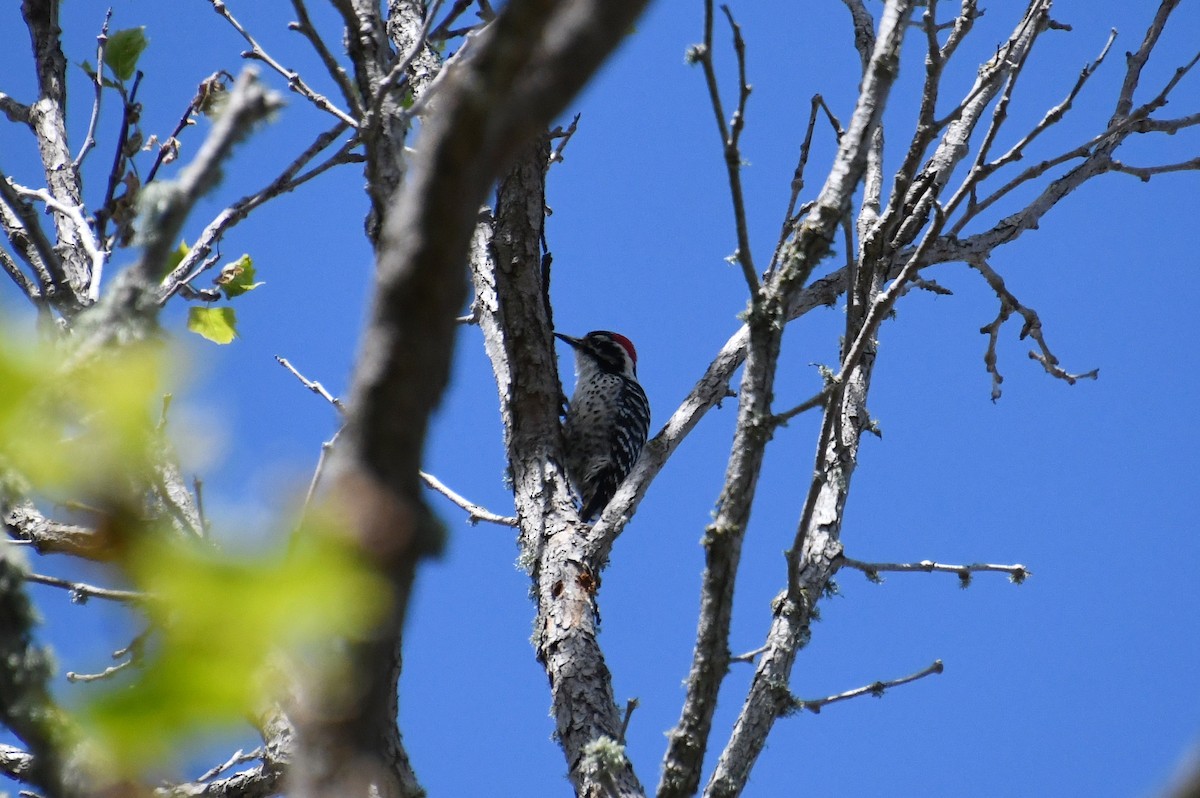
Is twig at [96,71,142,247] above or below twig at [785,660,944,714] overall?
above

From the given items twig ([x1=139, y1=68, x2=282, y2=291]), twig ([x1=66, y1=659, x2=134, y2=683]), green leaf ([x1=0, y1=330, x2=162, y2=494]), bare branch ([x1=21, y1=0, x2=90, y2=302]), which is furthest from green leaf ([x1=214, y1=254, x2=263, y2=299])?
green leaf ([x1=0, y1=330, x2=162, y2=494])

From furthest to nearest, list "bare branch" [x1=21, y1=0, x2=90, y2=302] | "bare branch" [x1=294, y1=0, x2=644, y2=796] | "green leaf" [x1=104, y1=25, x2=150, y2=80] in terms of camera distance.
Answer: "green leaf" [x1=104, y1=25, x2=150, y2=80] < "bare branch" [x1=21, y1=0, x2=90, y2=302] < "bare branch" [x1=294, y1=0, x2=644, y2=796]

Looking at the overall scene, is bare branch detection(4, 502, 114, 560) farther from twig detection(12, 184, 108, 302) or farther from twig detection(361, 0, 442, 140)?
twig detection(361, 0, 442, 140)

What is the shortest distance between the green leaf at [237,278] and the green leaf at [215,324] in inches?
3.0

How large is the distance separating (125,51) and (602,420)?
3.26 metres

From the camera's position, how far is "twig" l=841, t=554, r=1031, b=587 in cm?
362

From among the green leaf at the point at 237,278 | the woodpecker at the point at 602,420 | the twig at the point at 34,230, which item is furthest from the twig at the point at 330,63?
the woodpecker at the point at 602,420

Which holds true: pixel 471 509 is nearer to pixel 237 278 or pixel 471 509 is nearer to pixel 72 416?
pixel 237 278

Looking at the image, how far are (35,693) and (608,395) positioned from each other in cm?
545

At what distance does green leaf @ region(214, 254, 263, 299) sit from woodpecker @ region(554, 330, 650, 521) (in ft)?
5.81

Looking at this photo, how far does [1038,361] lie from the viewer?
493cm

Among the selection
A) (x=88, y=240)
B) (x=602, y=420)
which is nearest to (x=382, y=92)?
(x=88, y=240)

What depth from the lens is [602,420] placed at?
6137mm

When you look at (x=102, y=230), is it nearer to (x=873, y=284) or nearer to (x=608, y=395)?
(x=873, y=284)
